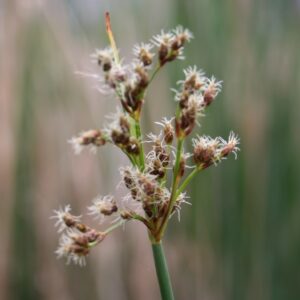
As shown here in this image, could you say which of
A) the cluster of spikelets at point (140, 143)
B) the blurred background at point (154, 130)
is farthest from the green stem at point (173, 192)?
the blurred background at point (154, 130)

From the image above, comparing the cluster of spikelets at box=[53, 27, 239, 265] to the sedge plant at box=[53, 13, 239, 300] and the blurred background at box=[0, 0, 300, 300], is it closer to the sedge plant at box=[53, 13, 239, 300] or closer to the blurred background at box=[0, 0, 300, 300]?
the sedge plant at box=[53, 13, 239, 300]

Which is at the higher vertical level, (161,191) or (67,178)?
(67,178)

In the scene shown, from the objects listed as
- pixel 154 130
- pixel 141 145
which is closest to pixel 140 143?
pixel 141 145

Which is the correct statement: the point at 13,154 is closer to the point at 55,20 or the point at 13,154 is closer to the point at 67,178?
the point at 67,178

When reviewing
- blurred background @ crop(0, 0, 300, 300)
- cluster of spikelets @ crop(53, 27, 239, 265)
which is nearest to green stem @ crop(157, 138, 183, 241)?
cluster of spikelets @ crop(53, 27, 239, 265)

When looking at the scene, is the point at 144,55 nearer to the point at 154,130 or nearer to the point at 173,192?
the point at 173,192

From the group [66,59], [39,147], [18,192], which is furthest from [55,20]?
[18,192]
